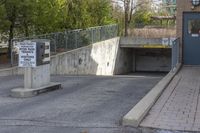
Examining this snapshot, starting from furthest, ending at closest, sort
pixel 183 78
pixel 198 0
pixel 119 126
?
1. pixel 198 0
2. pixel 183 78
3. pixel 119 126

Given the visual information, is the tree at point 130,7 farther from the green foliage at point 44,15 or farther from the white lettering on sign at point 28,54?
the white lettering on sign at point 28,54

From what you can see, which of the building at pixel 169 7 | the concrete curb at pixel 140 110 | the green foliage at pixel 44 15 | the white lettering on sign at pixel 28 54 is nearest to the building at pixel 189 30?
the green foliage at pixel 44 15

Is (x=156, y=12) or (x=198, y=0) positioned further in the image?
(x=156, y=12)

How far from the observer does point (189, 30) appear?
75.0ft

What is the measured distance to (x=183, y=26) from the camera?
75.0 feet

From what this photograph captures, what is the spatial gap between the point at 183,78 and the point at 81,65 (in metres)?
11.6

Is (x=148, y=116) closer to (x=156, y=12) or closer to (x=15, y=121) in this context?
(x=15, y=121)

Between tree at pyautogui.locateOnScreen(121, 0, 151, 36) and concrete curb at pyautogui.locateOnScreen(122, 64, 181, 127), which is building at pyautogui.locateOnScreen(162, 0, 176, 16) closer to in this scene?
tree at pyautogui.locateOnScreen(121, 0, 151, 36)

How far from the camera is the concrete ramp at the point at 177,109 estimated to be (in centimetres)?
878

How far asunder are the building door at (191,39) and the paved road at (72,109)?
26.3 ft

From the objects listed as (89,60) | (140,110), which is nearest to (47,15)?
(89,60)

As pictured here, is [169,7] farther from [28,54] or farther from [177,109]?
[177,109]

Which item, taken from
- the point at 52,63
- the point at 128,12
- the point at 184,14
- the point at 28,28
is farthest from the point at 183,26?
the point at 128,12

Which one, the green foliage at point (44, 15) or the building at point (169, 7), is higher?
the building at point (169, 7)
